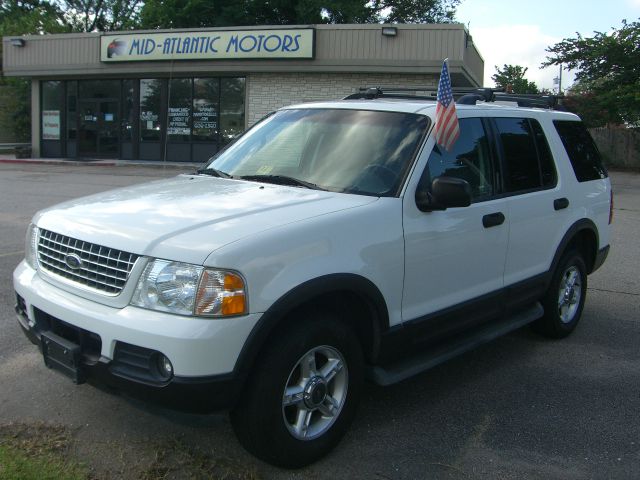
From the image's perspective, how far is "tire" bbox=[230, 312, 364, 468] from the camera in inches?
117

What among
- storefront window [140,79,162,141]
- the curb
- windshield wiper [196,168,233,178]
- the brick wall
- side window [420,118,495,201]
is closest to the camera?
side window [420,118,495,201]

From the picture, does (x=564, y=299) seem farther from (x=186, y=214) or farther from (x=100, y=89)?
(x=100, y=89)

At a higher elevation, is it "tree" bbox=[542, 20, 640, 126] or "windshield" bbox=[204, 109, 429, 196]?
"tree" bbox=[542, 20, 640, 126]

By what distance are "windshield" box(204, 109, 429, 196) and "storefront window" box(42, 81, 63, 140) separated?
24.7m

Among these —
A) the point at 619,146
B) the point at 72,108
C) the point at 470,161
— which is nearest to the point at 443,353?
the point at 470,161

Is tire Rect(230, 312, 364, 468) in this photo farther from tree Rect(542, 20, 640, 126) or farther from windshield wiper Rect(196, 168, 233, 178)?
tree Rect(542, 20, 640, 126)

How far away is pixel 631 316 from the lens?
606 centimetres

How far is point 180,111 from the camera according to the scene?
24344mm

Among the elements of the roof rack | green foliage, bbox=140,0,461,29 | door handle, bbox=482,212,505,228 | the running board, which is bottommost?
the running board

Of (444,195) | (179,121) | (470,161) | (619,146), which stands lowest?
(444,195)

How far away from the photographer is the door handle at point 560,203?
492 centimetres

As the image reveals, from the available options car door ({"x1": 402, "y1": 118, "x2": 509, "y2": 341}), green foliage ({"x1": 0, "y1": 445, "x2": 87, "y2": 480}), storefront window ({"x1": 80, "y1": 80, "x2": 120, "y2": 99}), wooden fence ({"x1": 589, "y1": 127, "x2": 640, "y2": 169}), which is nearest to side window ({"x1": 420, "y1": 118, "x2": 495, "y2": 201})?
car door ({"x1": 402, "y1": 118, "x2": 509, "y2": 341})

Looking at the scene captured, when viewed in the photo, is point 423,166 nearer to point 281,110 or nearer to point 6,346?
point 281,110

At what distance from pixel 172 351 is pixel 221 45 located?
21.0 m
